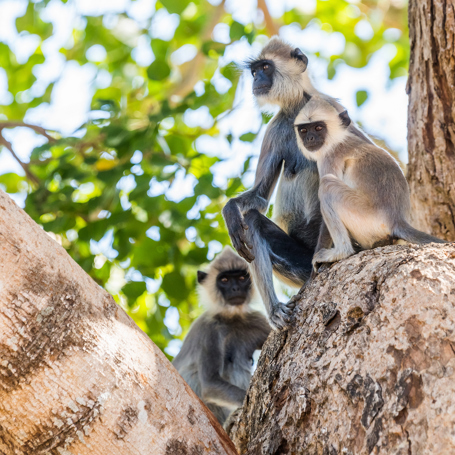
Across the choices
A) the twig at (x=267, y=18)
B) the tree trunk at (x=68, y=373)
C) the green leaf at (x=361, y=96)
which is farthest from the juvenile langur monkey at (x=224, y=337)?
the twig at (x=267, y=18)

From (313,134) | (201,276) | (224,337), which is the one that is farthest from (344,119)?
(201,276)

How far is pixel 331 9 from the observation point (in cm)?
835

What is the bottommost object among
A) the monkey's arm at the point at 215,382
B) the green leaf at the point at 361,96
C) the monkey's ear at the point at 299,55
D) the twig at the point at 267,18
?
the monkey's arm at the point at 215,382

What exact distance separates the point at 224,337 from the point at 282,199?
4.96 ft

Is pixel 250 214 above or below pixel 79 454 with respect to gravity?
above

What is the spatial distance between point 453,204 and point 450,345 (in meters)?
2.24

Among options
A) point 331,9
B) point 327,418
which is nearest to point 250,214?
point 327,418

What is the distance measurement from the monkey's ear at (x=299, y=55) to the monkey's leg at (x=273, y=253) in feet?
4.31

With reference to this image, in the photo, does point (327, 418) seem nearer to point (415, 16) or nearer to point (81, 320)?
point (81, 320)

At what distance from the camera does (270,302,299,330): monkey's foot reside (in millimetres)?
2919

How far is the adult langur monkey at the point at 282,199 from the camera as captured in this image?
3.82 m

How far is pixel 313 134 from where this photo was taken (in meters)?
3.63

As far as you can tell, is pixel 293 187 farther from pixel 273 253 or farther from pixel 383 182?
pixel 383 182

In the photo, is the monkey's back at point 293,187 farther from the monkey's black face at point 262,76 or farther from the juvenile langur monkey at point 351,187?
the juvenile langur monkey at point 351,187
